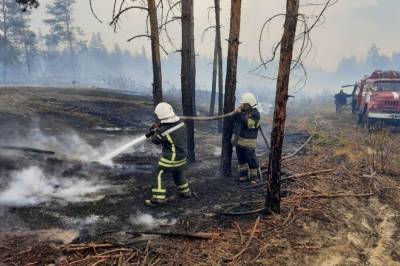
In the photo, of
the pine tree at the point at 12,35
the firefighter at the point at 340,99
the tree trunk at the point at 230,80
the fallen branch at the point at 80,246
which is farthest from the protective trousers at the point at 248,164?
the pine tree at the point at 12,35

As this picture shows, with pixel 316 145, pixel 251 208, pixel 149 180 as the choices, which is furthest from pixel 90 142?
pixel 316 145

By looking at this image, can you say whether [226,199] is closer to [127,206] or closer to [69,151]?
[127,206]

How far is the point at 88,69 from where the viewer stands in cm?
9669

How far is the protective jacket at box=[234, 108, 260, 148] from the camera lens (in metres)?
8.70

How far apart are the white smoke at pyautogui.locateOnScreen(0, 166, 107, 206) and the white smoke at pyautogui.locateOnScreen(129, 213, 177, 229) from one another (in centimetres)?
129

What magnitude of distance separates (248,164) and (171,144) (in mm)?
2443

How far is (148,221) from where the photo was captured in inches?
250

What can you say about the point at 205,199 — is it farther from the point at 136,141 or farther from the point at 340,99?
the point at 340,99

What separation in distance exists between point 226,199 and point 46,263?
3.77 metres

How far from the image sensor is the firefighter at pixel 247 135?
870 cm

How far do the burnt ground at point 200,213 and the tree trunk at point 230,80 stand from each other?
59cm

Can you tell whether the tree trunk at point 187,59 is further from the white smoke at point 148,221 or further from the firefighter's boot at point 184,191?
the white smoke at point 148,221

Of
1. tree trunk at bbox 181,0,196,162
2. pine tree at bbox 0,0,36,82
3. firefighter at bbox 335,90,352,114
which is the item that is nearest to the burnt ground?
tree trunk at bbox 181,0,196,162

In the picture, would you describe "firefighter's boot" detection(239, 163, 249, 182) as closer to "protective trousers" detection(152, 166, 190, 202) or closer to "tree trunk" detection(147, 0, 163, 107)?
"protective trousers" detection(152, 166, 190, 202)
